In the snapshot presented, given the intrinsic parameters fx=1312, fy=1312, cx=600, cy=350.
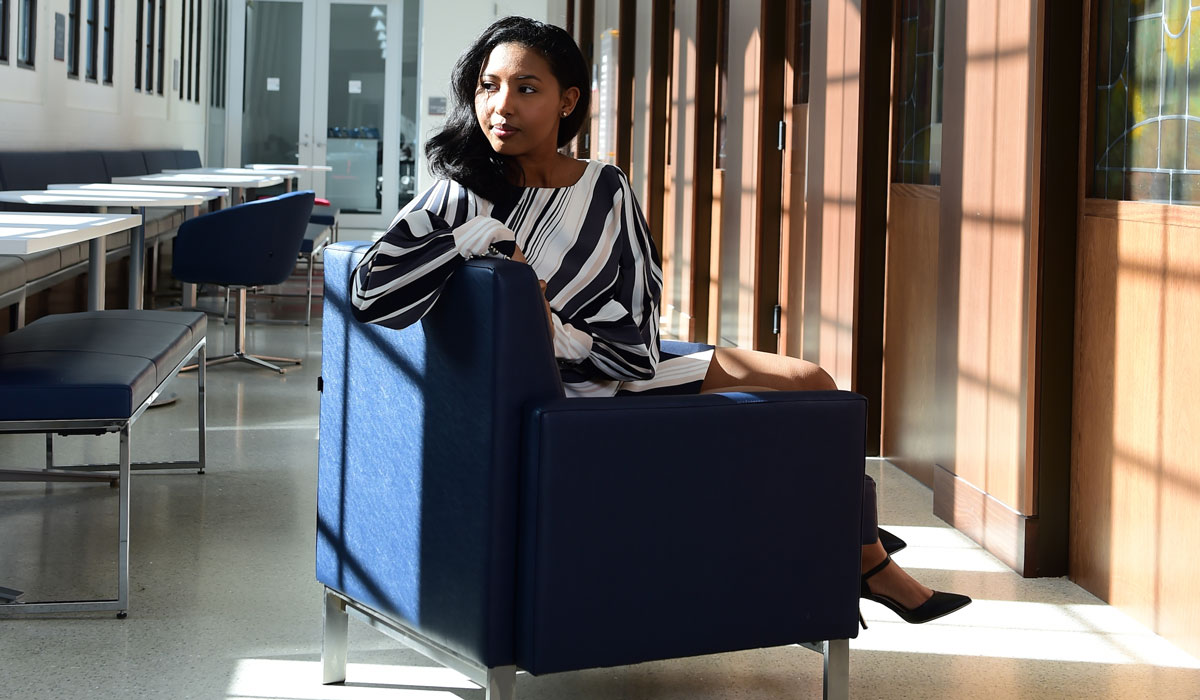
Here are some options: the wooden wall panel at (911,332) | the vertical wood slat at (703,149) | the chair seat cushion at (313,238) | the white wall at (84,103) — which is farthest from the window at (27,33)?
the wooden wall panel at (911,332)

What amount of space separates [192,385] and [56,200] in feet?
3.97

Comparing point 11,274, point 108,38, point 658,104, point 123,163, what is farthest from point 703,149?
point 108,38

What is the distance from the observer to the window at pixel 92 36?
978 cm

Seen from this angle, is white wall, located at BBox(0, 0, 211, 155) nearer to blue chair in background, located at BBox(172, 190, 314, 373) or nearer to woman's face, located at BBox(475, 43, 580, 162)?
blue chair in background, located at BBox(172, 190, 314, 373)

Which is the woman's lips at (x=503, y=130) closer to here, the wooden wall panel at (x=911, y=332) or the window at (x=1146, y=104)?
the window at (x=1146, y=104)

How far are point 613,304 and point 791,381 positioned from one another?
0.39 m

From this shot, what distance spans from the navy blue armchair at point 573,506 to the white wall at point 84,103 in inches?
248

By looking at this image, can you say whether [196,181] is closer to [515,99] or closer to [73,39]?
[73,39]

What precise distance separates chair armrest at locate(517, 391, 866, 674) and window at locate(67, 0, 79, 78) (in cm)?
827

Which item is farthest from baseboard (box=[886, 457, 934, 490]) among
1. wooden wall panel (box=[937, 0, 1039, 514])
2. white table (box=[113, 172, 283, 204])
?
white table (box=[113, 172, 283, 204])

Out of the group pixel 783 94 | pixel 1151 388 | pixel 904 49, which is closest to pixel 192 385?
pixel 783 94

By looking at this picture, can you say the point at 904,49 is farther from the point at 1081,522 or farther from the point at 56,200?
the point at 56,200

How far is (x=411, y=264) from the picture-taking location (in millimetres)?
2020

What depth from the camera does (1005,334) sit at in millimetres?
3424
